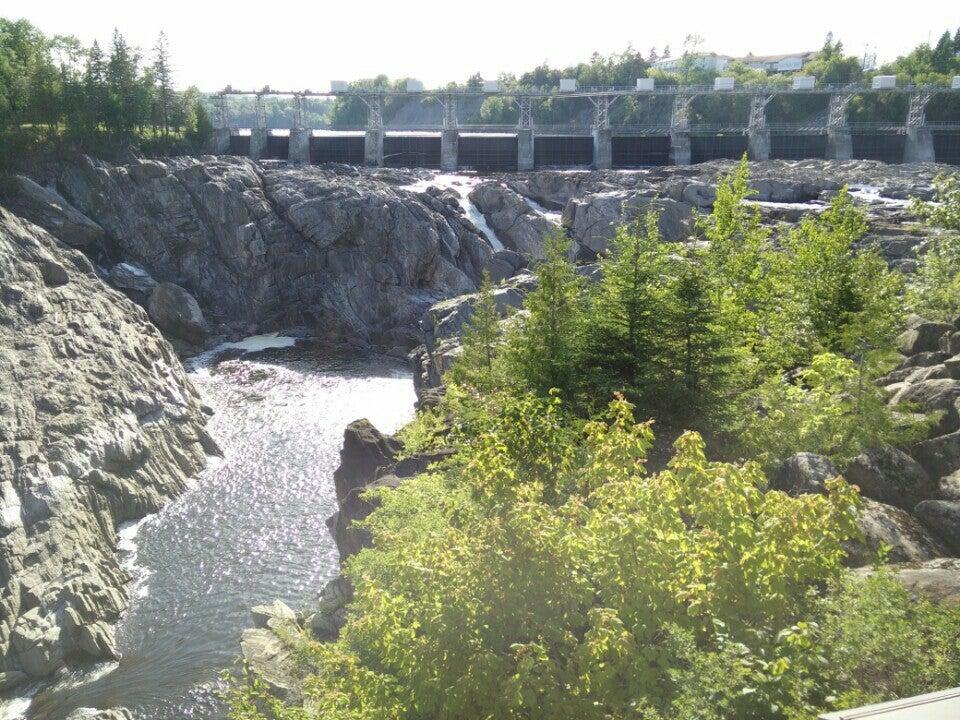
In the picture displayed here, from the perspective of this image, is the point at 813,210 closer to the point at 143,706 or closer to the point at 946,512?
the point at 946,512

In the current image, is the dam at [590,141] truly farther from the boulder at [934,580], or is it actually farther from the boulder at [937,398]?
the boulder at [934,580]

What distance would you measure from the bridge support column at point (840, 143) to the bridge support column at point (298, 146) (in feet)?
188

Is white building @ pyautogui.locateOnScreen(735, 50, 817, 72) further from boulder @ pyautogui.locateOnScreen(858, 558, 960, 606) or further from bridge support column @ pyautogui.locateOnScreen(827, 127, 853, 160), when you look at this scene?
boulder @ pyautogui.locateOnScreen(858, 558, 960, 606)

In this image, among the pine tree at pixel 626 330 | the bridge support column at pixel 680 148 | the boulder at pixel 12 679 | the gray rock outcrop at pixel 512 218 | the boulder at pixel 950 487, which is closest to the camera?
the boulder at pixel 950 487

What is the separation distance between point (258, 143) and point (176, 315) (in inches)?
1274

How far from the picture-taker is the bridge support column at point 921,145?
84.2m

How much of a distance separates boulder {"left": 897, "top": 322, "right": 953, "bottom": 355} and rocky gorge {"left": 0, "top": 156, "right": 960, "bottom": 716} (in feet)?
0.21

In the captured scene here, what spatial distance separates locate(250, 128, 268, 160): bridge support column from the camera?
3174 inches

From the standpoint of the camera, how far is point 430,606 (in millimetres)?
10539

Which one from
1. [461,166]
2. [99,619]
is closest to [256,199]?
[461,166]

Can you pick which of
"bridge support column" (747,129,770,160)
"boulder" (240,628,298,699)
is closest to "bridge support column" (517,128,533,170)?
"bridge support column" (747,129,770,160)

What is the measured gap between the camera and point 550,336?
21266 mm

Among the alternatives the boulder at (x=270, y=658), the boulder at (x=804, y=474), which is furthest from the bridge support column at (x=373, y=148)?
the boulder at (x=804, y=474)

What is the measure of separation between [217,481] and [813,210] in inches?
1868
